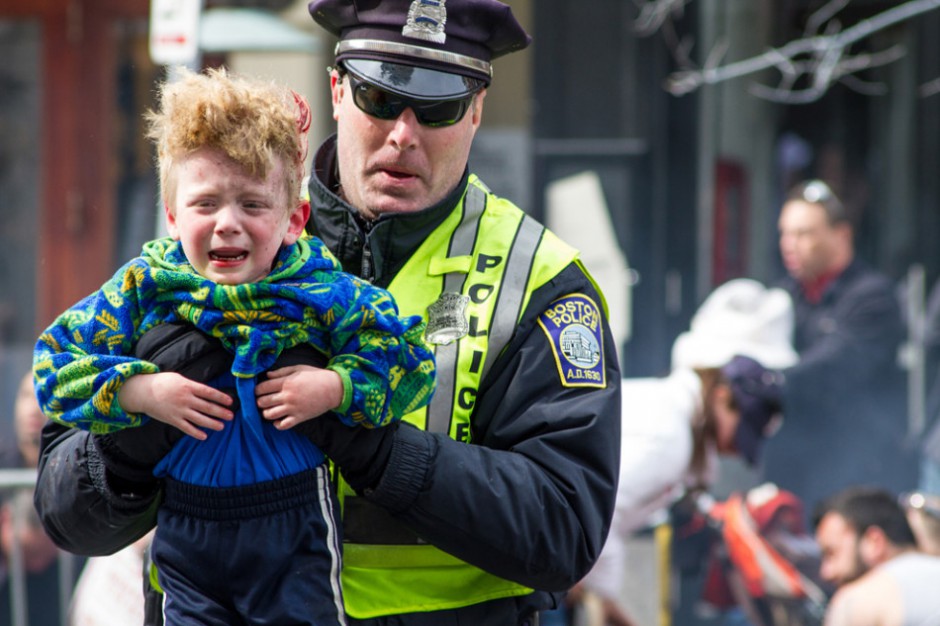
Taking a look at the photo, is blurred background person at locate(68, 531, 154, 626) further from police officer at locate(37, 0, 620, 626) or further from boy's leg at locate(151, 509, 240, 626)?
boy's leg at locate(151, 509, 240, 626)

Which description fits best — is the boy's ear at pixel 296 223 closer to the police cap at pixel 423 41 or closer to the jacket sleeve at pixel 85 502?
the police cap at pixel 423 41

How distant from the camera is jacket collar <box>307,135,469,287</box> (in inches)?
106

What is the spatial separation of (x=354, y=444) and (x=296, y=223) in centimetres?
41

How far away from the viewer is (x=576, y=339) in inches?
103

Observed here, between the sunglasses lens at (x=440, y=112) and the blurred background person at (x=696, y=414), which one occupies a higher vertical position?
the sunglasses lens at (x=440, y=112)

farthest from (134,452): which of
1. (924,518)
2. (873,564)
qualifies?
(924,518)

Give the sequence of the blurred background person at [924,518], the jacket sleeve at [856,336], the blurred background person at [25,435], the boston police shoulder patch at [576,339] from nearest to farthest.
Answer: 1. the boston police shoulder patch at [576,339]
2. the blurred background person at [924,518]
3. the blurred background person at [25,435]
4. the jacket sleeve at [856,336]

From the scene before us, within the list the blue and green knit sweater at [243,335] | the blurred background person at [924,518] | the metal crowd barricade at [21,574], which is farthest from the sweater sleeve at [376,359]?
the blurred background person at [924,518]

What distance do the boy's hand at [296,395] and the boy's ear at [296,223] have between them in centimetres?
26

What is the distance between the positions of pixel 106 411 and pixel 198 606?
1.16 ft

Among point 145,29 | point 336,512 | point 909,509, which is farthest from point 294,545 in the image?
point 145,29

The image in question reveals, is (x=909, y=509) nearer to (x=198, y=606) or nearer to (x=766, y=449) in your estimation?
(x=766, y=449)

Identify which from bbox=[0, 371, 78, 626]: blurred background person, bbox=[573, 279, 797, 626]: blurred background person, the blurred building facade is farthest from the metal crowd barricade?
bbox=[573, 279, 797, 626]: blurred background person

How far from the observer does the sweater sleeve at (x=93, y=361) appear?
2.26 m
